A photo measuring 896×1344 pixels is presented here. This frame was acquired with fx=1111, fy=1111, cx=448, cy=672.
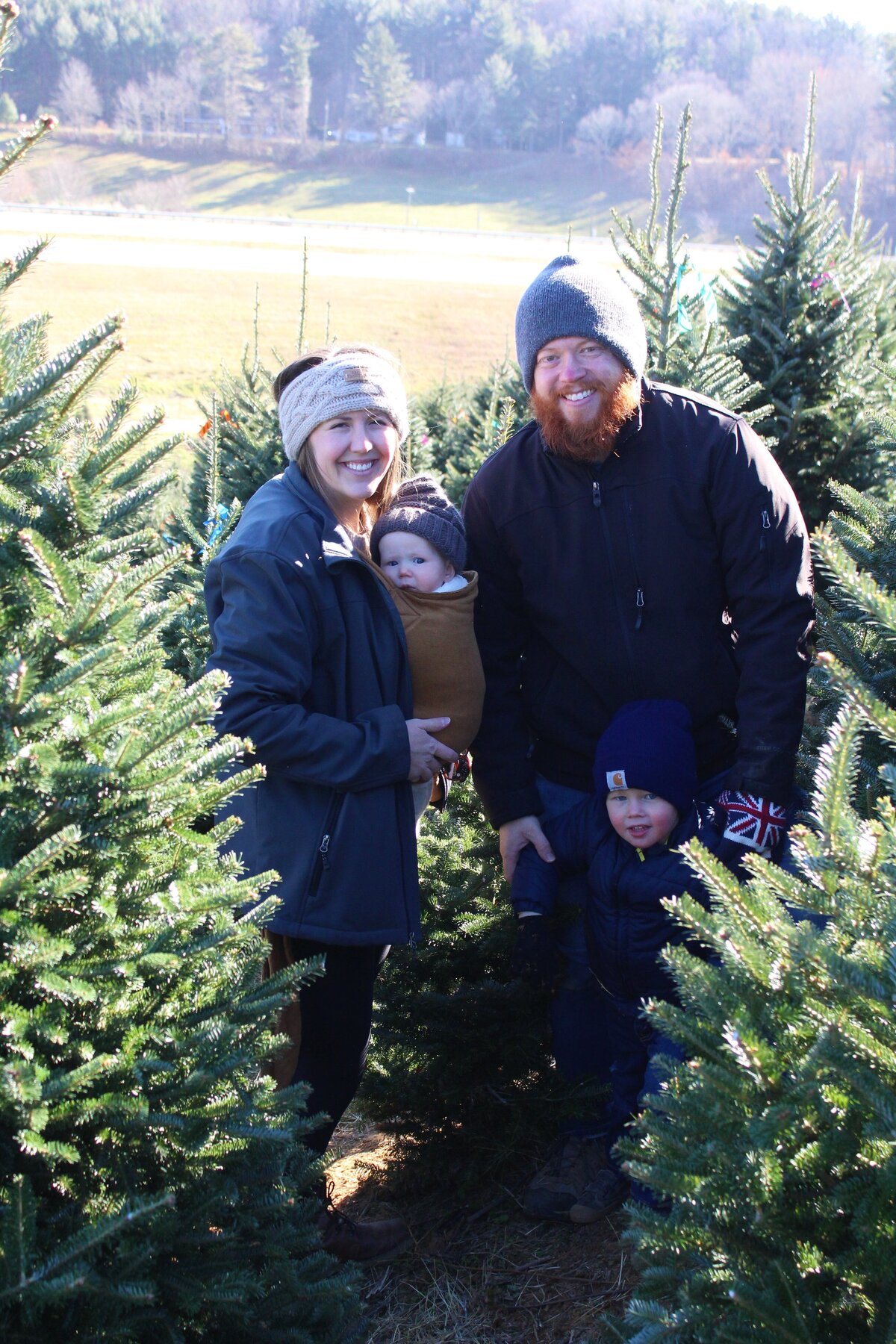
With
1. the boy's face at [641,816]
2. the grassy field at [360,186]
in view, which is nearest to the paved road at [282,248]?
the grassy field at [360,186]

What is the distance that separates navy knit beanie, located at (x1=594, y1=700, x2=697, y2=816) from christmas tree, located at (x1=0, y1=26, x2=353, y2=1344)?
1.22 meters

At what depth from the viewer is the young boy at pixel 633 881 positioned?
3014mm

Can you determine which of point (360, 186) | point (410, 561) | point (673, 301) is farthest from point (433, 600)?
point (360, 186)

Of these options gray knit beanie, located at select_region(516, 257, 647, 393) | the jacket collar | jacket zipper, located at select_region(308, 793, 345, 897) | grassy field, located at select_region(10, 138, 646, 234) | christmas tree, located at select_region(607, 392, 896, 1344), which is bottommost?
grassy field, located at select_region(10, 138, 646, 234)

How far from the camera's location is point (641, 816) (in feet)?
9.96

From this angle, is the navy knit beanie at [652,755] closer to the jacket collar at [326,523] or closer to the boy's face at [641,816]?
the boy's face at [641,816]

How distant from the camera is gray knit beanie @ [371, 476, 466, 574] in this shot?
309 centimetres

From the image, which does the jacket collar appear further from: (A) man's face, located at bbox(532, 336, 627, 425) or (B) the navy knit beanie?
(B) the navy knit beanie

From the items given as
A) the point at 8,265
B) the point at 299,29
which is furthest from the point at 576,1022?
the point at 299,29

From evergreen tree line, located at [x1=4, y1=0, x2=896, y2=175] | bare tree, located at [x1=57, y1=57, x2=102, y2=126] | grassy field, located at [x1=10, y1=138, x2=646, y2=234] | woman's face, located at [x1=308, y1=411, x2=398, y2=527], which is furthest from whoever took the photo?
evergreen tree line, located at [x1=4, y1=0, x2=896, y2=175]

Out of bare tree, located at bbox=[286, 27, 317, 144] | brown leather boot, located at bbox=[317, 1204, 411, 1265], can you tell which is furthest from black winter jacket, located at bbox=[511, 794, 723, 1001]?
bare tree, located at bbox=[286, 27, 317, 144]

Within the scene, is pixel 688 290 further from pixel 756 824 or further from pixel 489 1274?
pixel 489 1274

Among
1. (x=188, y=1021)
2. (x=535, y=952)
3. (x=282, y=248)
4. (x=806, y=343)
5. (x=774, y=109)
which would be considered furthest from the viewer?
(x=774, y=109)

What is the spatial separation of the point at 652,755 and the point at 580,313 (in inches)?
48.7
